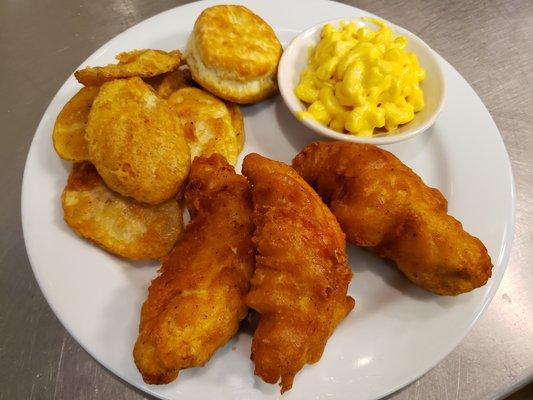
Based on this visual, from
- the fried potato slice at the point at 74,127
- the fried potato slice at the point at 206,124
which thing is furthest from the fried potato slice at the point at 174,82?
the fried potato slice at the point at 74,127

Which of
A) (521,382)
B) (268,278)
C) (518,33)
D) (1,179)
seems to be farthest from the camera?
(518,33)

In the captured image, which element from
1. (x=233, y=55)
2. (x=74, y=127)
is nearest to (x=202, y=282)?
(x=74, y=127)

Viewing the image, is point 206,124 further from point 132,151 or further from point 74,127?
point 74,127

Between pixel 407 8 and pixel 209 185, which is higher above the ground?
pixel 209 185

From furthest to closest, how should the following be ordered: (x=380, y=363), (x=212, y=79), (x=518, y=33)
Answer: (x=518, y=33) < (x=212, y=79) < (x=380, y=363)

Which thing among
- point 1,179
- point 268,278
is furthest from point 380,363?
point 1,179

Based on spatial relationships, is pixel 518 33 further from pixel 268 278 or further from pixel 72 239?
pixel 72 239

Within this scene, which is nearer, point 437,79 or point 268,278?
point 268,278
